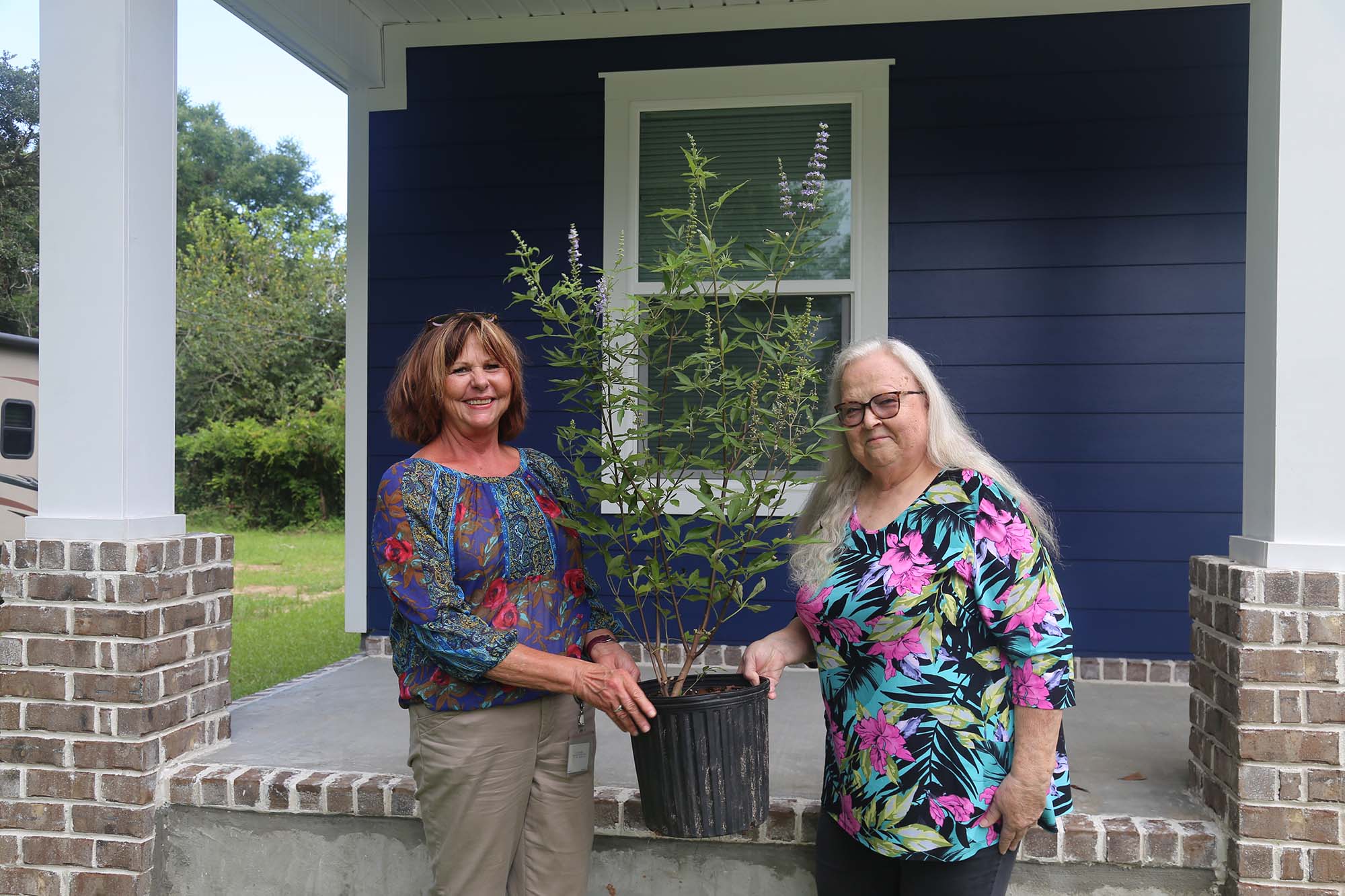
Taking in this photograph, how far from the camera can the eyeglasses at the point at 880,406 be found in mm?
1840

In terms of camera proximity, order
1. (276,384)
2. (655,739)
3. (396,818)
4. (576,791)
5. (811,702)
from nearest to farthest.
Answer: (655,739) < (576,791) < (396,818) < (811,702) < (276,384)

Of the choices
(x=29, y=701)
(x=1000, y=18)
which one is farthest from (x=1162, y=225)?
(x=29, y=701)

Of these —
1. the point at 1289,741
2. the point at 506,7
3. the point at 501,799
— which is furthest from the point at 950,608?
the point at 506,7

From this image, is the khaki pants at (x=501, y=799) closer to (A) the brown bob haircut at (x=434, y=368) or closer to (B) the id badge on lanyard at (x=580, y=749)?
(B) the id badge on lanyard at (x=580, y=749)

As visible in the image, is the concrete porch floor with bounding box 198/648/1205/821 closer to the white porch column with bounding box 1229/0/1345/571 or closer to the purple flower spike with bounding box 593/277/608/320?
the white porch column with bounding box 1229/0/1345/571

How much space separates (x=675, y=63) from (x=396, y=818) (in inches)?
127

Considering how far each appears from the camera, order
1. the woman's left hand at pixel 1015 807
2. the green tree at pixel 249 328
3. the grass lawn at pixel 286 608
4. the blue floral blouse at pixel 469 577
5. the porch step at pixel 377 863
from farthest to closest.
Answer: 1. the green tree at pixel 249 328
2. the grass lawn at pixel 286 608
3. the porch step at pixel 377 863
4. the blue floral blouse at pixel 469 577
5. the woman's left hand at pixel 1015 807

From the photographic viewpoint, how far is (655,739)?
1.88 m

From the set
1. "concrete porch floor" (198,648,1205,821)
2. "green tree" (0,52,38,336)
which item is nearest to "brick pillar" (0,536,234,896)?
"concrete porch floor" (198,648,1205,821)

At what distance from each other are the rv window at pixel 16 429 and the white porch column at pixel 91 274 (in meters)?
4.98

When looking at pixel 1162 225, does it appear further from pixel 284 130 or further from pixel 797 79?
pixel 284 130

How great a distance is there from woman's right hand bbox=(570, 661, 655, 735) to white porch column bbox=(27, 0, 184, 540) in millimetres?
1598

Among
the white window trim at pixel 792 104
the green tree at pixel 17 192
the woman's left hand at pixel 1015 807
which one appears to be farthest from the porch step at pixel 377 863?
the green tree at pixel 17 192

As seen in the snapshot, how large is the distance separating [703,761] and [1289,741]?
148 cm
